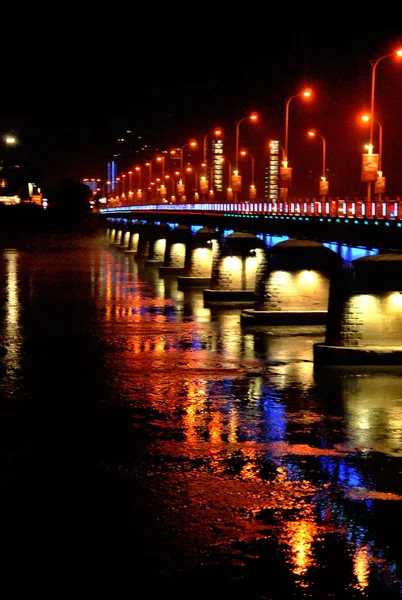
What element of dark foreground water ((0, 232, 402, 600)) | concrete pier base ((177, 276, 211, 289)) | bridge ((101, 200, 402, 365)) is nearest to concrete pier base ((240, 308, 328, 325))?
bridge ((101, 200, 402, 365))

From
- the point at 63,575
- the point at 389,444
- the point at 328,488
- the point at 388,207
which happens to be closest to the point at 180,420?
the point at 389,444

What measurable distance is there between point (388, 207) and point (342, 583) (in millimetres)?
20254

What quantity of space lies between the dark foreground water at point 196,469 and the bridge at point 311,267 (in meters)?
1.79

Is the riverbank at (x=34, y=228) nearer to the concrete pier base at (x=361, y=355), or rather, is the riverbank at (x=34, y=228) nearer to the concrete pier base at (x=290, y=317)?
the concrete pier base at (x=290, y=317)

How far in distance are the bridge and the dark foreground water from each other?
70.4 inches

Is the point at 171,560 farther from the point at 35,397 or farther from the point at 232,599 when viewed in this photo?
the point at 35,397

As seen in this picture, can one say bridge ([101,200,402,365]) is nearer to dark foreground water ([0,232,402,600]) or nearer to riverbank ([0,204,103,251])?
dark foreground water ([0,232,402,600])

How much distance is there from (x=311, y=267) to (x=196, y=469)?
95.0ft

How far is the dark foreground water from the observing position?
19906mm

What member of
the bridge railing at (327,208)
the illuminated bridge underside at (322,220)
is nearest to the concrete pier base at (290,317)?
the illuminated bridge underside at (322,220)

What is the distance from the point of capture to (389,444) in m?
29.9

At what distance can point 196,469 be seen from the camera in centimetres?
2675

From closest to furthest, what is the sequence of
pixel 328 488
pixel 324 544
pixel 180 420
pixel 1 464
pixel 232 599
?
1. pixel 232 599
2. pixel 324 544
3. pixel 328 488
4. pixel 1 464
5. pixel 180 420

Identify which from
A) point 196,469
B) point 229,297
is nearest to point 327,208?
point 196,469
